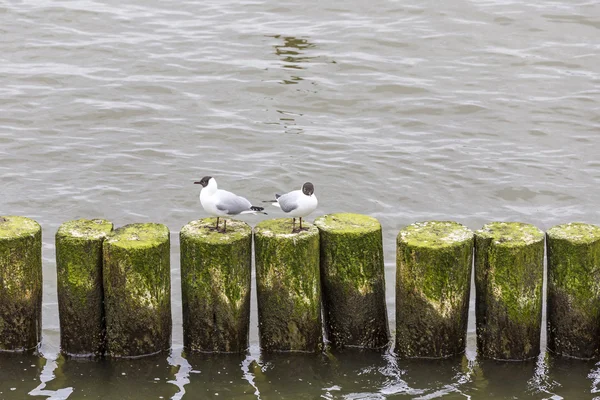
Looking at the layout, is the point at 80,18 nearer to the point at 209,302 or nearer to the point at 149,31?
the point at 149,31

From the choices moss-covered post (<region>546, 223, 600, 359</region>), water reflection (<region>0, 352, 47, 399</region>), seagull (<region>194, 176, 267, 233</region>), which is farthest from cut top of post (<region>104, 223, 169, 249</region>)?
moss-covered post (<region>546, 223, 600, 359</region>)

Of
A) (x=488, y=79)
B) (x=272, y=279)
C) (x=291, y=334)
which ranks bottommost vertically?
(x=291, y=334)

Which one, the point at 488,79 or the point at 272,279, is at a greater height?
the point at 488,79

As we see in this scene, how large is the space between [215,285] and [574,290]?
9.54ft

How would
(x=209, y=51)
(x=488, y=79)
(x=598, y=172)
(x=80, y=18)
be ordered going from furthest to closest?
(x=80, y=18) → (x=209, y=51) → (x=488, y=79) → (x=598, y=172)

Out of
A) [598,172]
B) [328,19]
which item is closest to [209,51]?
[328,19]

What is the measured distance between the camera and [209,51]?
18.5 m

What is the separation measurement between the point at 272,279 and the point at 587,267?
2.53 m

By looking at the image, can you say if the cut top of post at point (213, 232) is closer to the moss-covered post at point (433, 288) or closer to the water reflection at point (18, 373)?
the moss-covered post at point (433, 288)

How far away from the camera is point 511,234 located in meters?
7.72

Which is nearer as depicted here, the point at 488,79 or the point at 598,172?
the point at 598,172

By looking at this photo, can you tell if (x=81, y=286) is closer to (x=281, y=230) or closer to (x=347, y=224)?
(x=281, y=230)

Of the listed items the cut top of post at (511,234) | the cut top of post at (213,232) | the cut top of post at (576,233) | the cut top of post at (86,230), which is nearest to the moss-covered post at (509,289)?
the cut top of post at (511,234)

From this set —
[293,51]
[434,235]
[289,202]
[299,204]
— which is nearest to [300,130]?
[293,51]
